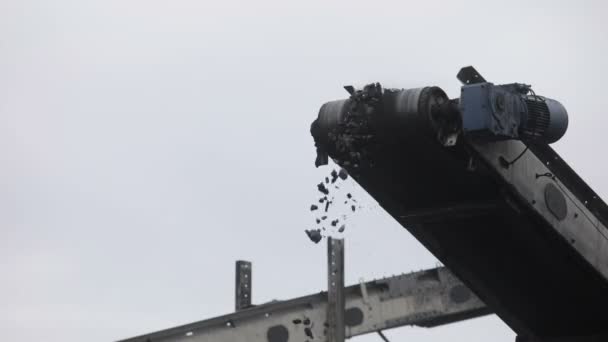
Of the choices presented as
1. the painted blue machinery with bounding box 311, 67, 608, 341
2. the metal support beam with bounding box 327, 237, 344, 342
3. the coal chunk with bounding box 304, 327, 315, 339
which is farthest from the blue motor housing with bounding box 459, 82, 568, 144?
the coal chunk with bounding box 304, 327, 315, 339

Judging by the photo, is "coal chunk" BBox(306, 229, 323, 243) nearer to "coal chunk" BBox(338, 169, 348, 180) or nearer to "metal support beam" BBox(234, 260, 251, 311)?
"coal chunk" BBox(338, 169, 348, 180)

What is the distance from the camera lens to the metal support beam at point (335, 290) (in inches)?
777

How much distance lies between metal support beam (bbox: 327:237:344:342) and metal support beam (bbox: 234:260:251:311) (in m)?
1.39

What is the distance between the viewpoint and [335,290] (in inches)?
787

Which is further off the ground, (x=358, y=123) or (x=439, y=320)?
(x=439, y=320)

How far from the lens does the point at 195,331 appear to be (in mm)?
20031

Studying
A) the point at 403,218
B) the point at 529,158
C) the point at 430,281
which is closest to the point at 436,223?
the point at 403,218

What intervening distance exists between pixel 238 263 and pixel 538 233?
27.1 ft

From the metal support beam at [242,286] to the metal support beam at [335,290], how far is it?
1.39 m

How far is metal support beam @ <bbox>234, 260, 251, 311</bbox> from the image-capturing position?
2019cm

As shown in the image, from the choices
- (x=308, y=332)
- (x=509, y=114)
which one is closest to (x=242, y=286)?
(x=308, y=332)

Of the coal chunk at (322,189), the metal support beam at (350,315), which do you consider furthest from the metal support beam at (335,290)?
the coal chunk at (322,189)

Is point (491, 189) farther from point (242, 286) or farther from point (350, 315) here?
point (242, 286)

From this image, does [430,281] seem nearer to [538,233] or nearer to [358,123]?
[538,233]
